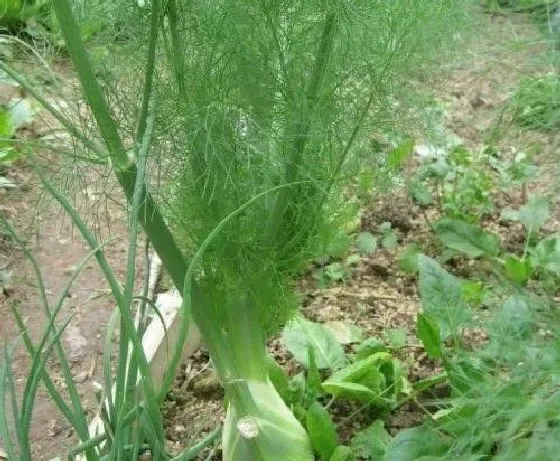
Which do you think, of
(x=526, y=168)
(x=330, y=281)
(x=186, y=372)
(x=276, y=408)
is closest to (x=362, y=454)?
(x=276, y=408)

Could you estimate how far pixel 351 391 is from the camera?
5.03 ft

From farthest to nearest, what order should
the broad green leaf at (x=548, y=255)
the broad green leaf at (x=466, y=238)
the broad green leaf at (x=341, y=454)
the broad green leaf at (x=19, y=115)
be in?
the broad green leaf at (x=19, y=115)
the broad green leaf at (x=466, y=238)
the broad green leaf at (x=548, y=255)
the broad green leaf at (x=341, y=454)

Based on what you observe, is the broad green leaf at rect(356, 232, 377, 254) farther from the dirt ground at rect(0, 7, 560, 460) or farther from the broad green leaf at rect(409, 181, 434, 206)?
the broad green leaf at rect(409, 181, 434, 206)

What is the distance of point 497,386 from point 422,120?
50 centimetres

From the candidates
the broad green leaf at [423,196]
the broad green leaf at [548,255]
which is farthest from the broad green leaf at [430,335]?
the broad green leaf at [423,196]

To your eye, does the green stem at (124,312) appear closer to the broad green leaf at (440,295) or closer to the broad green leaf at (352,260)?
the broad green leaf at (440,295)

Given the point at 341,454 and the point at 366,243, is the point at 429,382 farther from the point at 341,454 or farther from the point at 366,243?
the point at 366,243

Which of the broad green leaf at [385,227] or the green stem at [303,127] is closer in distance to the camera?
the green stem at [303,127]

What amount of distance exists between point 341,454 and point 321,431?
48mm

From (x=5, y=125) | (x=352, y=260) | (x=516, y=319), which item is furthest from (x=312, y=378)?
(x=5, y=125)

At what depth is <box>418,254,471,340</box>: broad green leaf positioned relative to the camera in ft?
5.02

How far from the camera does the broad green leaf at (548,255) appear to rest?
6.09ft

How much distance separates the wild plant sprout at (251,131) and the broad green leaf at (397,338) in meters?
0.36

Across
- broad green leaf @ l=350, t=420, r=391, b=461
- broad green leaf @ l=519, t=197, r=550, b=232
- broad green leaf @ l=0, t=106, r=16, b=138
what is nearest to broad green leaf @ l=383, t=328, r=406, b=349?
broad green leaf @ l=350, t=420, r=391, b=461
